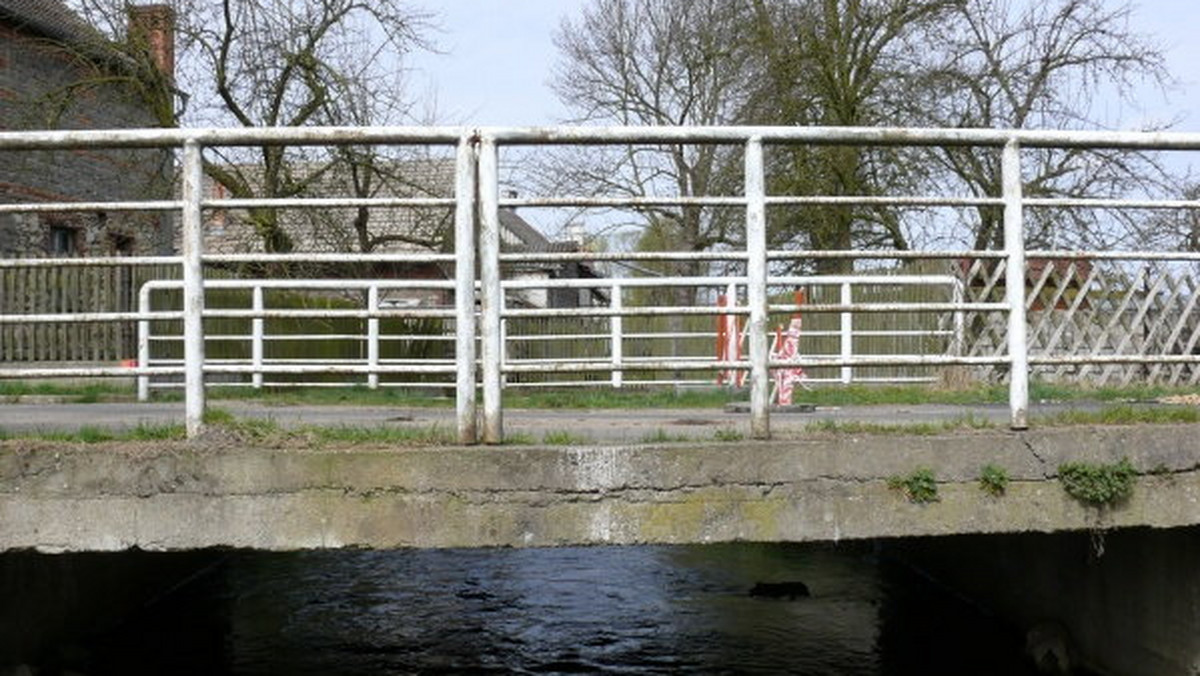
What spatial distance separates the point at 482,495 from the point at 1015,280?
8.72ft

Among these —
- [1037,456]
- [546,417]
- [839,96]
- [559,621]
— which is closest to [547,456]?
[1037,456]

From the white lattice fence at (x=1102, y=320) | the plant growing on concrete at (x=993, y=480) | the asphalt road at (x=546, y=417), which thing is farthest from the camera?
the white lattice fence at (x=1102, y=320)

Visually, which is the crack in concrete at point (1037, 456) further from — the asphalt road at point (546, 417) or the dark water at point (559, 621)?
the dark water at point (559, 621)

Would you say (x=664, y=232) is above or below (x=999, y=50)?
below

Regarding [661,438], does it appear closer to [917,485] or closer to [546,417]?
[917,485]

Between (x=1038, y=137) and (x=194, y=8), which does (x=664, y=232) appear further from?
(x=1038, y=137)

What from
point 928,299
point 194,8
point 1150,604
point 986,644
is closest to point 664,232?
point 194,8

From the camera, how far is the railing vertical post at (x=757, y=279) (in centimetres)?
517

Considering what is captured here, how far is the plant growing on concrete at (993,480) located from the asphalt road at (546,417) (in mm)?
546

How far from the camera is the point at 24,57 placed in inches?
886

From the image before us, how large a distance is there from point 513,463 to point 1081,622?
16.8 feet

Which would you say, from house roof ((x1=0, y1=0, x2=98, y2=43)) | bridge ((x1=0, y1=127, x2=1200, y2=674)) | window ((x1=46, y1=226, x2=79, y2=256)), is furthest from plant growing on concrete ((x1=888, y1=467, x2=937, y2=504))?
window ((x1=46, y1=226, x2=79, y2=256))

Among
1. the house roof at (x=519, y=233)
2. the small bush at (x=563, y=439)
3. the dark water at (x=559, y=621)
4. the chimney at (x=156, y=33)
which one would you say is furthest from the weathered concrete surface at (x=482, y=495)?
the house roof at (x=519, y=233)

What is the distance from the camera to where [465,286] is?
5.09 meters
